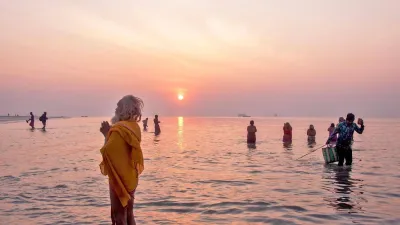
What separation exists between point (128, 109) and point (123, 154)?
0.55 meters

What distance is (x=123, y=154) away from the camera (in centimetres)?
459

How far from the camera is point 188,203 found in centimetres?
830

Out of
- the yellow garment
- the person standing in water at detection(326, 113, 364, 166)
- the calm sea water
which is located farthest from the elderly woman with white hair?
the person standing in water at detection(326, 113, 364, 166)

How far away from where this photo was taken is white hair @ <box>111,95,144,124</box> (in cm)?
469

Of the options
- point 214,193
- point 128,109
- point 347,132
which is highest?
point 128,109

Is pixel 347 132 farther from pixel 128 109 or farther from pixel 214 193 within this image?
pixel 128 109

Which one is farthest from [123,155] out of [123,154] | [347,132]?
[347,132]

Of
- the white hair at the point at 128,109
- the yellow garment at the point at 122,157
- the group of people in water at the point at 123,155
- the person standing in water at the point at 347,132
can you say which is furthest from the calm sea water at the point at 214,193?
the white hair at the point at 128,109

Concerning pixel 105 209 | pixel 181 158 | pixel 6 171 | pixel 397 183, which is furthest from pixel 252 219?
pixel 181 158

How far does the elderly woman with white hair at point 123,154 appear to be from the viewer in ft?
14.9

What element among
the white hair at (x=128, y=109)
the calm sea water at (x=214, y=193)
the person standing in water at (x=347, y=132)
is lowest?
the calm sea water at (x=214, y=193)

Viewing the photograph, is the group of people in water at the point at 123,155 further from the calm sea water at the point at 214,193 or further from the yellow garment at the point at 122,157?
the calm sea water at the point at 214,193

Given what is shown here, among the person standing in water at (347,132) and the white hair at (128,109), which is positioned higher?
the white hair at (128,109)

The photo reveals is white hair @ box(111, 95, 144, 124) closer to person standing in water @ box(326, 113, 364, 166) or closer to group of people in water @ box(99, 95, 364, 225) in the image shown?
group of people in water @ box(99, 95, 364, 225)
